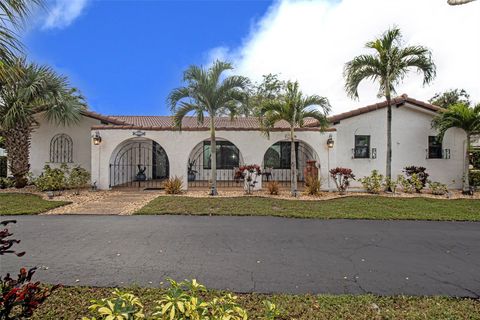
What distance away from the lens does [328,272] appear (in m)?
4.19

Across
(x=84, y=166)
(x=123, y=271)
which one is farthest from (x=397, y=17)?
(x=84, y=166)

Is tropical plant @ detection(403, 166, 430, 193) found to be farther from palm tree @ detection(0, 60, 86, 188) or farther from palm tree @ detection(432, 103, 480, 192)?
palm tree @ detection(0, 60, 86, 188)

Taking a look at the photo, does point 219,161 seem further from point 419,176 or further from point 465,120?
point 465,120

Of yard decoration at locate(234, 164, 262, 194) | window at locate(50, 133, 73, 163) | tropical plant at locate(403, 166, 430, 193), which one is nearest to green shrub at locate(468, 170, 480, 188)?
tropical plant at locate(403, 166, 430, 193)

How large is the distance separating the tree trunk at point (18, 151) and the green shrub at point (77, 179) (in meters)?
2.46

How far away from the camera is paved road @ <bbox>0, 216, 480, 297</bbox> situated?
151 inches

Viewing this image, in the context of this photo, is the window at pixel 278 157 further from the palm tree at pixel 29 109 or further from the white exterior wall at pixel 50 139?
the palm tree at pixel 29 109

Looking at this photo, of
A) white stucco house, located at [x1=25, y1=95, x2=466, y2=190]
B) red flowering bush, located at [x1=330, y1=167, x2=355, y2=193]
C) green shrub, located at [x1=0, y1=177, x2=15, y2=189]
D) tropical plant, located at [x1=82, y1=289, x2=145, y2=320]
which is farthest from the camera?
white stucco house, located at [x1=25, y1=95, x2=466, y2=190]

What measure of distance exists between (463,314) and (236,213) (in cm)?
594

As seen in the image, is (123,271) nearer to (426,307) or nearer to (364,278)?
(364,278)

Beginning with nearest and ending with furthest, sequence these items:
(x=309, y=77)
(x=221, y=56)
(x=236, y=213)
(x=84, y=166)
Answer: (x=236, y=213)
(x=221, y=56)
(x=84, y=166)
(x=309, y=77)

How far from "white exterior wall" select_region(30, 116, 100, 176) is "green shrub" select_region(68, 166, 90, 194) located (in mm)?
1761

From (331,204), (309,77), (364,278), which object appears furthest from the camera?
(309,77)

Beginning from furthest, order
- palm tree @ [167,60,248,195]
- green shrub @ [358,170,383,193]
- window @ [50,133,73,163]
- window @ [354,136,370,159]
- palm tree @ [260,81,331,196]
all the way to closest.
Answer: window @ [354,136,370,159] → window @ [50,133,73,163] → green shrub @ [358,170,383,193] → palm tree @ [260,81,331,196] → palm tree @ [167,60,248,195]
